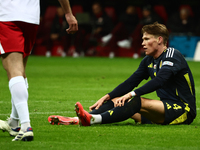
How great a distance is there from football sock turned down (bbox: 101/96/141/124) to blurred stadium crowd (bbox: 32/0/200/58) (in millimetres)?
16113

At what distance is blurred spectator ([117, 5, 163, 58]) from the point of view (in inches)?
830

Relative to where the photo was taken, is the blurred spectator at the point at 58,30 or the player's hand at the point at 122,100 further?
the blurred spectator at the point at 58,30

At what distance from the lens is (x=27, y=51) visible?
453cm

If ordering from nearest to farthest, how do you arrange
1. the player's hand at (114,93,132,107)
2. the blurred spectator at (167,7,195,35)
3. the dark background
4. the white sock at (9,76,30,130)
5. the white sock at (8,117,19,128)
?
1. the white sock at (9,76,30,130)
2. the white sock at (8,117,19,128)
3. the player's hand at (114,93,132,107)
4. the blurred spectator at (167,7,195,35)
5. the dark background

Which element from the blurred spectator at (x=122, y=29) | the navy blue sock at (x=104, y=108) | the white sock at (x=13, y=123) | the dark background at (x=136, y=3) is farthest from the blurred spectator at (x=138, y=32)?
the white sock at (x=13, y=123)

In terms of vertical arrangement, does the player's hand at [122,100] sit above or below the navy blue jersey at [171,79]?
below

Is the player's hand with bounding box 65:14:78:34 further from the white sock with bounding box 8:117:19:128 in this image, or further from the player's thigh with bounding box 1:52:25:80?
the white sock with bounding box 8:117:19:128

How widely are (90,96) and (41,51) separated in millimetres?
15947

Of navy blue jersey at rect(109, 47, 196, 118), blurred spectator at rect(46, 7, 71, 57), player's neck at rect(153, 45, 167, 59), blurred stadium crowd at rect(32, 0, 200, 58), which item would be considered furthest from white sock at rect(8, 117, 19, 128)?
blurred spectator at rect(46, 7, 71, 57)

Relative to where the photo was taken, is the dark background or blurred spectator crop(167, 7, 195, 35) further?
the dark background

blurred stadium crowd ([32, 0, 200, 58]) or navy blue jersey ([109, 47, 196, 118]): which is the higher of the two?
navy blue jersey ([109, 47, 196, 118])

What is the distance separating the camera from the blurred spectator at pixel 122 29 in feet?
71.6

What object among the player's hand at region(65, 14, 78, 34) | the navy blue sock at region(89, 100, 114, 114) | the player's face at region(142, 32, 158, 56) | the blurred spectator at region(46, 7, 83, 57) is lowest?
the blurred spectator at region(46, 7, 83, 57)

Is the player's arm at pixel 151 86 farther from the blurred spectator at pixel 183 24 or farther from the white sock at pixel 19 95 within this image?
the blurred spectator at pixel 183 24
